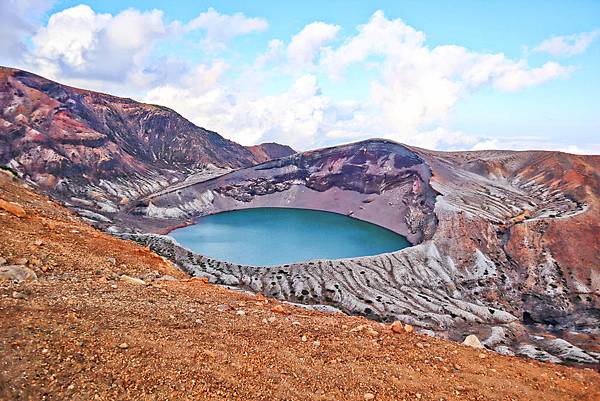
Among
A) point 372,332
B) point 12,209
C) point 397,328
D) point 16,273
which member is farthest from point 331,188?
point 16,273

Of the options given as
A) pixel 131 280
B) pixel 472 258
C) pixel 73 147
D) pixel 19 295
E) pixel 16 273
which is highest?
pixel 73 147

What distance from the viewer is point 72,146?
139 m

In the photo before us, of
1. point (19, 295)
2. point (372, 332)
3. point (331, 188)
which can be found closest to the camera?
point (19, 295)

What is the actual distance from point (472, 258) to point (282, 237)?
46.2 metres

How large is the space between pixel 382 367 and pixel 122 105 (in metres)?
211

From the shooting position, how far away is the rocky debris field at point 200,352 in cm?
938

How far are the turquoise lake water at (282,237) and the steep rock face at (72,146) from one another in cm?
3523

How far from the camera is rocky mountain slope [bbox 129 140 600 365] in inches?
2379

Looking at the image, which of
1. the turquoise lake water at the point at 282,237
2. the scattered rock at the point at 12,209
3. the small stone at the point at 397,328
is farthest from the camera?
the turquoise lake water at the point at 282,237

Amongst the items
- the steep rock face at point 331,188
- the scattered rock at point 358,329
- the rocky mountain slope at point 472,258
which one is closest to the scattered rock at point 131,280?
the scattered rock at point 358,329

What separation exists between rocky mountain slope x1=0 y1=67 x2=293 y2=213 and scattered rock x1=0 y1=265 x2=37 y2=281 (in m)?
111

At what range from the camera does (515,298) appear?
237 ft

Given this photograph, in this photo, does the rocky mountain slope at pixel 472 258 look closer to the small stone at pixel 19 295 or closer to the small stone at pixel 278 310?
the small stone at pixel 278 310

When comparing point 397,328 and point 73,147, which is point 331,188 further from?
point 397,328
